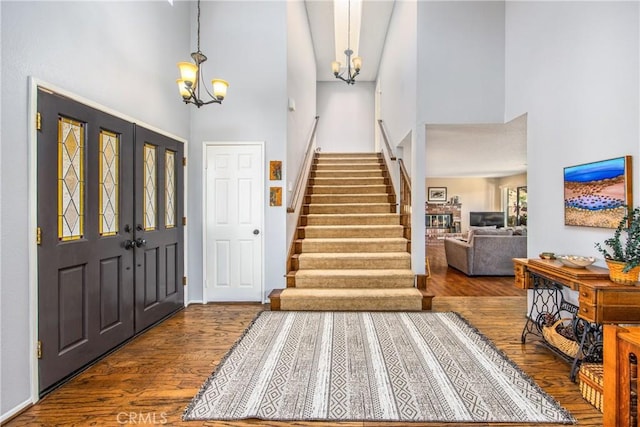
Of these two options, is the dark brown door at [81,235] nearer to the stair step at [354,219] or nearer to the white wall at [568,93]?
the stair step at [354,219]

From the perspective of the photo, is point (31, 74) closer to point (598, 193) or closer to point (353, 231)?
point (353, 231)

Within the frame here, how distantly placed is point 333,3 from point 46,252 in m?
5.68

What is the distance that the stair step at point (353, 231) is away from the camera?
471cm

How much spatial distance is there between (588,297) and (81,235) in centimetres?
373

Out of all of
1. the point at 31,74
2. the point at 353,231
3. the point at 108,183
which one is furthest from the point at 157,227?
the point at 353,231

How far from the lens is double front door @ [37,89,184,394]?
2123 millimetres

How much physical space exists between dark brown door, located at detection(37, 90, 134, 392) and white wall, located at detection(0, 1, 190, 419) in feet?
0.34

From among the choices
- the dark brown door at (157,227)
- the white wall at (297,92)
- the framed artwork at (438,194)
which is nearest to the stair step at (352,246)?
the white wall at (297,92)

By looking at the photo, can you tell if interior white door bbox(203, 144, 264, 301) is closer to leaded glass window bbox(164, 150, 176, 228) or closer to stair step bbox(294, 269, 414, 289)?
leaded glass window bbox(164, 150, 176, 228)

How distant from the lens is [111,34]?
8.95 ft

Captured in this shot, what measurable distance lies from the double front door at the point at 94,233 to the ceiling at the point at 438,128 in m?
3.54

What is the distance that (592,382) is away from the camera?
201 cm

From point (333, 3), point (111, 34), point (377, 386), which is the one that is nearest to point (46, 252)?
point (111, 34)

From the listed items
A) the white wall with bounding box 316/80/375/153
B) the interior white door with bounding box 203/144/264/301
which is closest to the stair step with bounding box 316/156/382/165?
the white wall with bounding box 316/80/375/153
